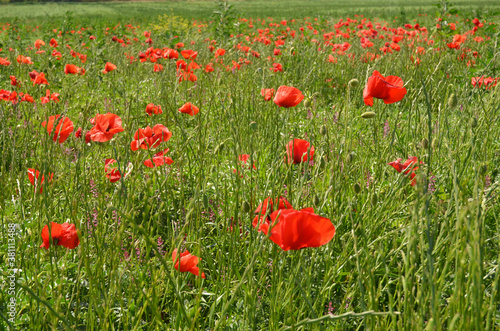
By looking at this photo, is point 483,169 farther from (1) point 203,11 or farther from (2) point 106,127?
(1) point 203,11

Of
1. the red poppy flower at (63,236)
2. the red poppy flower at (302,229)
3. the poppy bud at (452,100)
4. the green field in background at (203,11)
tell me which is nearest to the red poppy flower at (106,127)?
the red poppy flower at (63,236)

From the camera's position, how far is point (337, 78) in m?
5.20

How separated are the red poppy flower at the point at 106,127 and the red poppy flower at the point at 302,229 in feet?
2.74

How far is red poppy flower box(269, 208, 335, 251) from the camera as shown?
90 cm

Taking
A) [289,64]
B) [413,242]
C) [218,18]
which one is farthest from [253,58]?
[413,242]

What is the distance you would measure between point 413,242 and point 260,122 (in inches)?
82.5

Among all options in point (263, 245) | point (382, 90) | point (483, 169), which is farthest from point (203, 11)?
point (263, 245)

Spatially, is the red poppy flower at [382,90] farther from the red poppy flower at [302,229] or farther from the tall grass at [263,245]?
the red poppy flower at [302,229]

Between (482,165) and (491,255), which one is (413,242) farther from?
(491,255)

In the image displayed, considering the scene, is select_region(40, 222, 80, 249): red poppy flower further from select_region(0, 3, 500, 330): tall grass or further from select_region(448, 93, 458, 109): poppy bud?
select_region(448, 93, 458, 109): poppy bud

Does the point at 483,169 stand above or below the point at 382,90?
below

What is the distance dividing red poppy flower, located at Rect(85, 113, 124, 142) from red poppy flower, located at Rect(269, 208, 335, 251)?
836 millimetres

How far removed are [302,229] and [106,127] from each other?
0.97 metres

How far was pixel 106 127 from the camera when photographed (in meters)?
1.56
